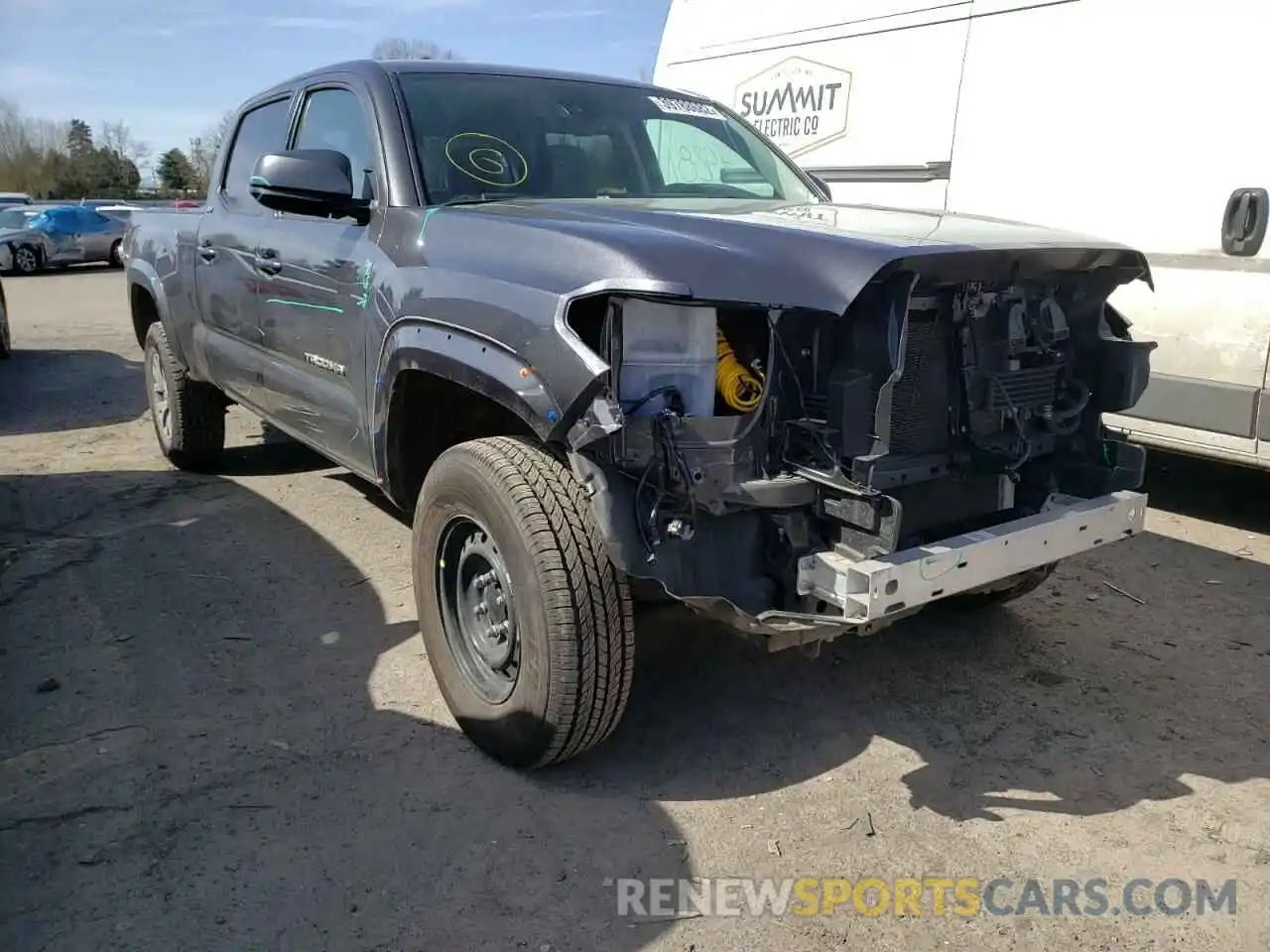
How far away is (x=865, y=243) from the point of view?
2516 millimetres

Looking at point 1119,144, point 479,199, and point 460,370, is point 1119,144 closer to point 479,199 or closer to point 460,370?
point 479,199

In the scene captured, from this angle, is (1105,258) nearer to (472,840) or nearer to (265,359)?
(472,840)

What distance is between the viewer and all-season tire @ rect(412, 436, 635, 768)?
2.67 metres

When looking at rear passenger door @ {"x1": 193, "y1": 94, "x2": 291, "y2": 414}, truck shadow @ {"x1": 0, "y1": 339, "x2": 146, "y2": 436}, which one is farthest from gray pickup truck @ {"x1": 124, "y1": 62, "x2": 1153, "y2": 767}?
truck shadow @ {"x1": 0, "y1": 339, "x2": 146, "y2": 436}

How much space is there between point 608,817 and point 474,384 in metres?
1.22

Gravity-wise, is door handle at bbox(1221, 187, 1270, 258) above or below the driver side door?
above

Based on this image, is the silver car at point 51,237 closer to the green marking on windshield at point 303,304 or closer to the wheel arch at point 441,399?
the green marking on windshield at point 303,304

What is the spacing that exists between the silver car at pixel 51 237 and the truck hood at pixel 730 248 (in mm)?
20945

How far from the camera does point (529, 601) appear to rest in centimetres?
272

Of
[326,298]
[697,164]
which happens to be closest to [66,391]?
[326,298]

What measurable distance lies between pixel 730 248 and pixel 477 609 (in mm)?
1320

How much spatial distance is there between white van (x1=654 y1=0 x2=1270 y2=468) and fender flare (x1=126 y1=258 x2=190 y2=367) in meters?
3.99

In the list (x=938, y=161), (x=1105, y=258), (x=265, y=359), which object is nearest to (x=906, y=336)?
(x=1105, y=258)

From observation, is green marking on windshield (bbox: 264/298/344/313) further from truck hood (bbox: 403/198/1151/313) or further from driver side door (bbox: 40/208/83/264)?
driver side door (bbox: 40/208/83/264)
